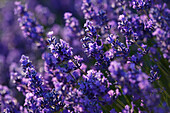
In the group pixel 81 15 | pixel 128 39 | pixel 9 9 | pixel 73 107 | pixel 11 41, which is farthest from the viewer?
pixel 9 9

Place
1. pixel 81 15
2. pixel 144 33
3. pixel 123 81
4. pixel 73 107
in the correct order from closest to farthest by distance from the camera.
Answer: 1. pixel 123 81
2. pixel 73 107
3. pixel 144 33
4. pixel 81 15

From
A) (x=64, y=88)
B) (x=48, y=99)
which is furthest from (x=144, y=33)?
(x=48, y=99)

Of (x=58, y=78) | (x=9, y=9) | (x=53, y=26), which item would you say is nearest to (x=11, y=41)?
(x=53, y=26)

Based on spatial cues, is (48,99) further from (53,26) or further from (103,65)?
(53,26)

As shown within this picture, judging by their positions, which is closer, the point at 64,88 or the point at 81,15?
the point at 64,88

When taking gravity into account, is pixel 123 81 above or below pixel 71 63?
below

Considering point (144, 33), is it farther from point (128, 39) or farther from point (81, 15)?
point (81, 15)

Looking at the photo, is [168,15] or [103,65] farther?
[168,15]

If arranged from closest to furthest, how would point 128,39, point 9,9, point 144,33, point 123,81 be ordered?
point 123,81 < point 128,39 < point 144,33 < point 9,9

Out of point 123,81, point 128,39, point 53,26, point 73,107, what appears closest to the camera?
point 123,81

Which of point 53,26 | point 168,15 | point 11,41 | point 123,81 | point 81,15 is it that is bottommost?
point 123,81
